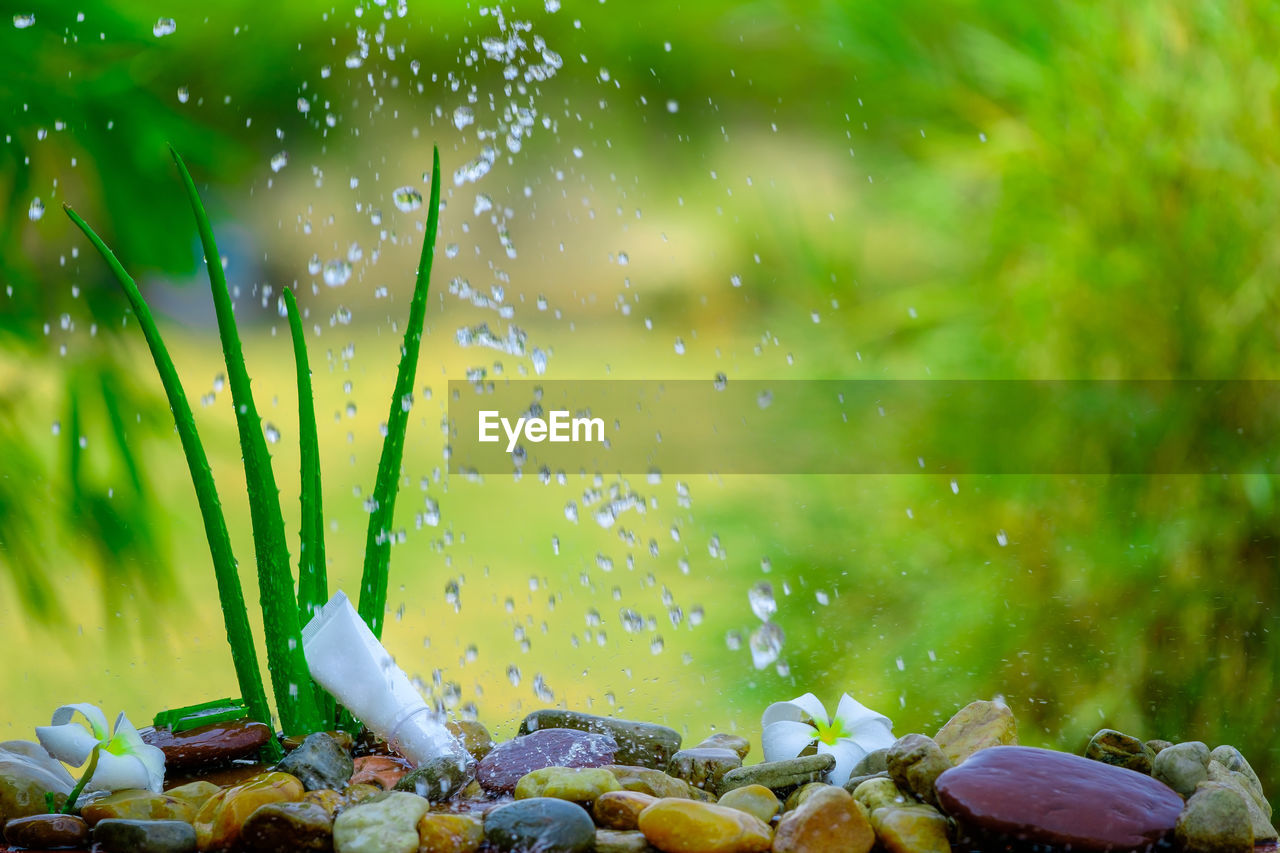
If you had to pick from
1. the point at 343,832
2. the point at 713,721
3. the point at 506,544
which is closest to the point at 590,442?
the point at 506,544

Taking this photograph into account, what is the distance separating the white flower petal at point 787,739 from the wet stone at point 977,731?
12 centimetres

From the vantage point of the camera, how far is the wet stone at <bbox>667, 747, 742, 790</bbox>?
2.71ft

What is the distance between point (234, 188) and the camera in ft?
7.20

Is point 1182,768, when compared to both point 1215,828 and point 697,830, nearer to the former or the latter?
point 1215,828

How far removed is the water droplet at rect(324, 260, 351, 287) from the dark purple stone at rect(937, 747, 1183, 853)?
53.0 inches

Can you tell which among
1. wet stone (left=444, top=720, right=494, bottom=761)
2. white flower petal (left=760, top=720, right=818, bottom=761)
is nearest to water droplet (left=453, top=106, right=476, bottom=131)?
wet stone (left=444, top=720, right=494, bottom=761)

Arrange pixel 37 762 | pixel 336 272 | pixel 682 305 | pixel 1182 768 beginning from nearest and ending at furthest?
1. pixel 1182 768
2. pixel 37 762
3. pixel 336 272
4. pixel 682 305

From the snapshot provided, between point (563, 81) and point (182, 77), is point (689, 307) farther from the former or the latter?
point (182, 77)

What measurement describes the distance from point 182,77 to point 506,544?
1.15 metres

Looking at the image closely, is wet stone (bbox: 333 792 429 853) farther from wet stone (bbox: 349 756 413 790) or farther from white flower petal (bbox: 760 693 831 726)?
white flower petal (bbox: 760 693 831 726)

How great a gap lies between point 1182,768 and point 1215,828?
0.40 ft

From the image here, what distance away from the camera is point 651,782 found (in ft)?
2.52

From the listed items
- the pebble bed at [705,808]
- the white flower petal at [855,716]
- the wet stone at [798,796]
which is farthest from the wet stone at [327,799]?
the white flower petal at [855,716]

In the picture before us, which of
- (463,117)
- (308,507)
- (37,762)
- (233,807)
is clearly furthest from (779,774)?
(463,117)
